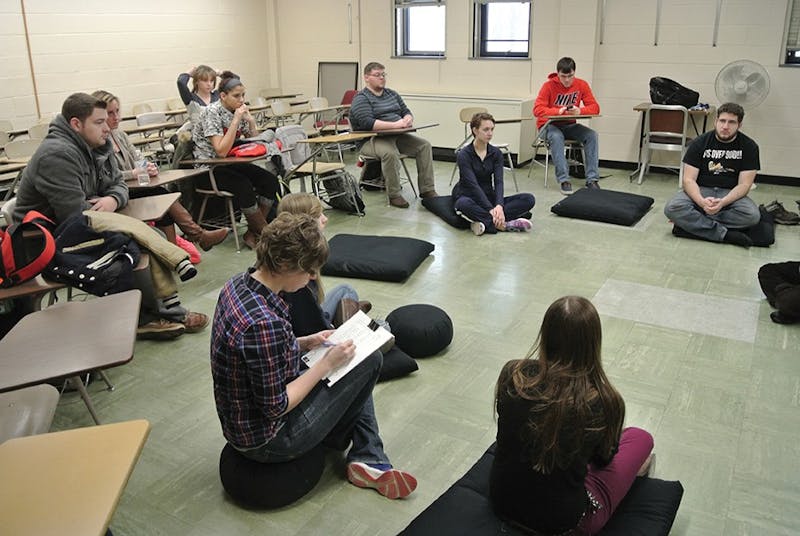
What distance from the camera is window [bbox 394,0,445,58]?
337 inches

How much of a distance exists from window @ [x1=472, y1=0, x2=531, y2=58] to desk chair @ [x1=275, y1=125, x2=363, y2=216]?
128 inches

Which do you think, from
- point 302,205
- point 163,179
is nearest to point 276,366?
point 302,205

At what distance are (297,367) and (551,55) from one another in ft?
21.5

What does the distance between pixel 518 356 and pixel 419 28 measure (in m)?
6.41

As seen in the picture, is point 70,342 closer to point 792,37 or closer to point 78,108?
point 78,108

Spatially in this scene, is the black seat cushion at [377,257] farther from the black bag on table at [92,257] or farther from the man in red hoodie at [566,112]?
the man in red hoodie at [566,112]

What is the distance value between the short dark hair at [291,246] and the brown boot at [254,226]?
3.16 metres

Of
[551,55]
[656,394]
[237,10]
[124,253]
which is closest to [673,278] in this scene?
[656,394]

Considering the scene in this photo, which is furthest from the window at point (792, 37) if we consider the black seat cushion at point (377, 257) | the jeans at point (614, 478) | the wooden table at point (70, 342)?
the wooden table at point (70, 342)

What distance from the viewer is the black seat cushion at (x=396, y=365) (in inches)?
124

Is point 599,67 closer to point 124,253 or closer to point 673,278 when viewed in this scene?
point 673,278

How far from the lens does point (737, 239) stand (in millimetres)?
4980

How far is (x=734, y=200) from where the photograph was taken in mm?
5000

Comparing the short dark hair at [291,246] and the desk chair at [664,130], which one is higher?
the short dark hair at [291,246]
